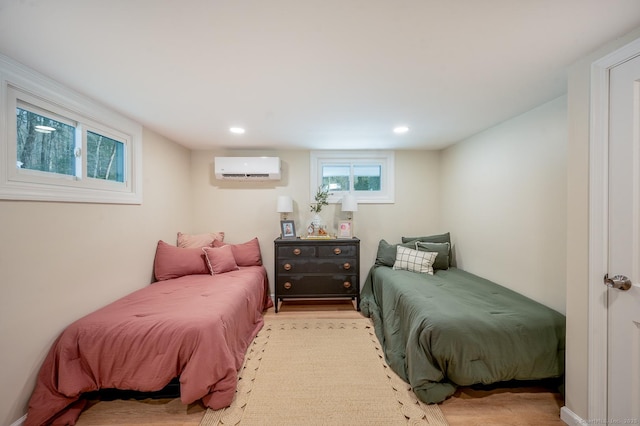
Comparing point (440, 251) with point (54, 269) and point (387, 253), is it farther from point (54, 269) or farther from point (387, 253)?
point (54, 269)

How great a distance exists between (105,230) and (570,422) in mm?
3561

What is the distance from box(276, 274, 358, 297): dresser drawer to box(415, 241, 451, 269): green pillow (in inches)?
38.4

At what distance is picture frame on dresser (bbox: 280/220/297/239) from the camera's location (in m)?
3.40

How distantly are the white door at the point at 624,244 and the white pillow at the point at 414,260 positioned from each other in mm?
1598

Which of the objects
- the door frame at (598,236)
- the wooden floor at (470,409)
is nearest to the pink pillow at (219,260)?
the wooden floor at (470,409)

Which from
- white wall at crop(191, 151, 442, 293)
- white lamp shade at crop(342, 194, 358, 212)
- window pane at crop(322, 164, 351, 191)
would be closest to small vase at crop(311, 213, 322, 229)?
white wall at crop(191, 151, 442, 293)

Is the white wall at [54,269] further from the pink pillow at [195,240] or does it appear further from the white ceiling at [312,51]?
the white ceiling at [312,51]

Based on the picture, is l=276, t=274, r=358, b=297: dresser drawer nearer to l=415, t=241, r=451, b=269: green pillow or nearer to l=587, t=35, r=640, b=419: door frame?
l=415, t=241, r=451, b=269: green pillow

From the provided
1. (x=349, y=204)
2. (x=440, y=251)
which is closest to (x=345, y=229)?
(x=349, y=204)

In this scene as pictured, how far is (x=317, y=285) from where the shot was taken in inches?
123

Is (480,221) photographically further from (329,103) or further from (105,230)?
(105,230)

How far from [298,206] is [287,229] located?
394 millimetres

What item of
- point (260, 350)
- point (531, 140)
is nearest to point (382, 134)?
point (531, 140)

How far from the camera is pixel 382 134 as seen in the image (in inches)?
111
